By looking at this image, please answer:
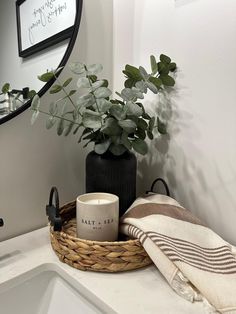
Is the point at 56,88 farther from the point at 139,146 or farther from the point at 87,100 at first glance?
the point at 139,146

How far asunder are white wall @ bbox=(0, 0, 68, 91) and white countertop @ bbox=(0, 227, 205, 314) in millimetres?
352

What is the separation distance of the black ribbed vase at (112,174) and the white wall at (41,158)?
0.12 meters

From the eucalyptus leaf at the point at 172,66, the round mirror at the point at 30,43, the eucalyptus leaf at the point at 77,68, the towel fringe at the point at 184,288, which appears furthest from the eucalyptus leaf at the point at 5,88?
the towel fringe at the point at 184,288

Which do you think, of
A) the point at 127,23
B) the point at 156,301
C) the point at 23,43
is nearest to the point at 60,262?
the point at 156,301

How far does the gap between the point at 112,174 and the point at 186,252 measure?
22cm

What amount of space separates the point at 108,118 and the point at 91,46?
0.29 m

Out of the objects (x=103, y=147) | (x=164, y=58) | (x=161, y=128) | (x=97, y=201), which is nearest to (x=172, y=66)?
(x=164, y=58)

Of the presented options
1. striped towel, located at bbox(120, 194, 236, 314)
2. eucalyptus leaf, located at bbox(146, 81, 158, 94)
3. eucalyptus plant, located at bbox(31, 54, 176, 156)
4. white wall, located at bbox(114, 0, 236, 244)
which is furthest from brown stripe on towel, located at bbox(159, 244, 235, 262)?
eucalyptus leaf, located at bbox(146, 81, 158, 94)

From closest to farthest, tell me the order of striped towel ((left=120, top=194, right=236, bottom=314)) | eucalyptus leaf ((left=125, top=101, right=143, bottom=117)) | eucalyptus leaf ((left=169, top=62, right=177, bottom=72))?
striped towel ((left=120, top=194, right=236, bottom=314)), eucalyptus leaf ((left=125, top=101, right=143, bottom=117)), eucalyptus leaf ((left=169, top=62, right=177, bottom=72))

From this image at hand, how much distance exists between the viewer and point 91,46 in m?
0.77

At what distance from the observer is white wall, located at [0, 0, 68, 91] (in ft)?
2.08

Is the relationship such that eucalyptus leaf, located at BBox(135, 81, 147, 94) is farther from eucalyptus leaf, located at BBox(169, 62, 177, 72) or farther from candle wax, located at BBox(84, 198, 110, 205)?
candle wax, located at BBox(84, 198, 110, 205)

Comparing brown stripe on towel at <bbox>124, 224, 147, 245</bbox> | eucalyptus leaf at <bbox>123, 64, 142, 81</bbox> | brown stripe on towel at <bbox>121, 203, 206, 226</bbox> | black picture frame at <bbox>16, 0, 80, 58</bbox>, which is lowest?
brown stripe on towel at <bbox>124, 224, 147, 245</bbox>

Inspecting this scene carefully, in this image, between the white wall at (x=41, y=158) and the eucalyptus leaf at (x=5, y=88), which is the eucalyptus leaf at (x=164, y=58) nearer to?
the white wall at (x=41, y=158)
